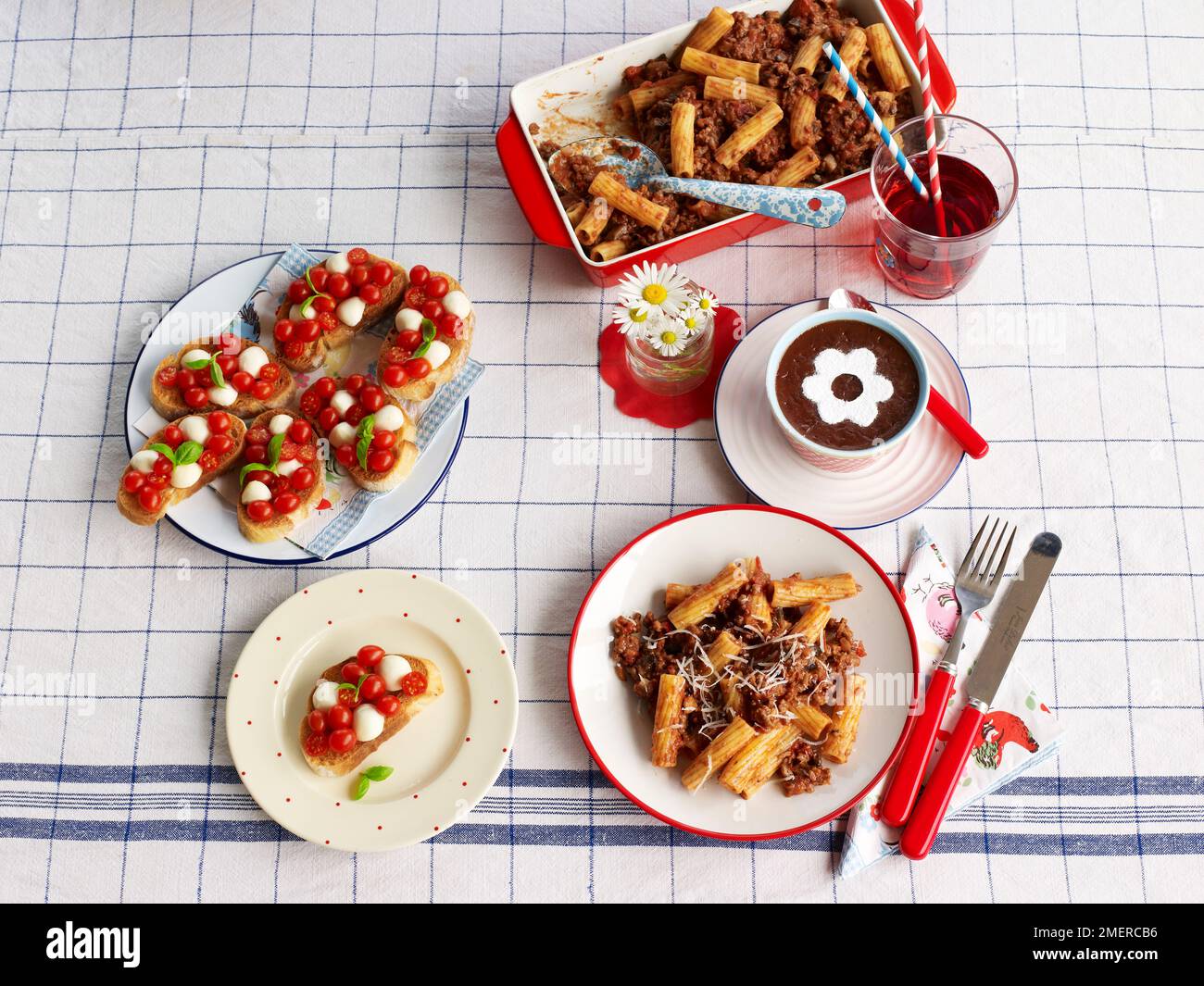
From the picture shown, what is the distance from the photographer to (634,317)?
2172 millimetres

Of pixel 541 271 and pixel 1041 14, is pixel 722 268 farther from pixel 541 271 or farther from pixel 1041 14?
pixel 1041 14

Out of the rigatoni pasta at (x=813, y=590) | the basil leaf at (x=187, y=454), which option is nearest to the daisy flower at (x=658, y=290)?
the rigatoni pasta at (x=813, y=590)

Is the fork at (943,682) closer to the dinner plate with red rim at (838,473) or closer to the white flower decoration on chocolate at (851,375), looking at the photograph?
the dinner plate with red rim at (838,473)

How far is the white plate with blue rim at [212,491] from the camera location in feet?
7.22

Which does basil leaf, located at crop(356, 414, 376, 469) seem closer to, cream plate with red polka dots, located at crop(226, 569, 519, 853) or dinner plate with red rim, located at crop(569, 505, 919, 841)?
cream plate with red polka dots, located at crop(226, 569, 519, 853)

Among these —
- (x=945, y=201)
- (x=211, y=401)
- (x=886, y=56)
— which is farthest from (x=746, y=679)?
(x=886, y=56)

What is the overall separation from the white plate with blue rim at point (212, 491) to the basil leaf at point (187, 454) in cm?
9

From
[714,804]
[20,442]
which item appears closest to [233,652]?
[20,442]

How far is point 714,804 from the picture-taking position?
6.77ft

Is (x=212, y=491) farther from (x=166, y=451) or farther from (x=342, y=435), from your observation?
(x=342, y=435)

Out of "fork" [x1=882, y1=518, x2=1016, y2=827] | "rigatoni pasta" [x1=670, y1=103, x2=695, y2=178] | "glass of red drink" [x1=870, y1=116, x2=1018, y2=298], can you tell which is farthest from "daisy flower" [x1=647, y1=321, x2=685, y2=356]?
"fork" [x1=882, y1=518, x2=1016, y2=827]

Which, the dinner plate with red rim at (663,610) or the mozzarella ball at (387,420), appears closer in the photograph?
the dinner plate with red rim at (663,610)

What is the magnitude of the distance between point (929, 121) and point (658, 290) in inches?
27.5

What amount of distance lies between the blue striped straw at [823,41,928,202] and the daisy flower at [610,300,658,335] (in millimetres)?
618
